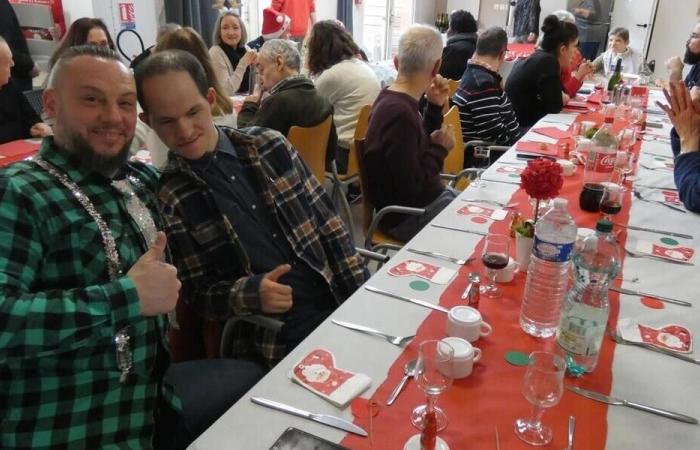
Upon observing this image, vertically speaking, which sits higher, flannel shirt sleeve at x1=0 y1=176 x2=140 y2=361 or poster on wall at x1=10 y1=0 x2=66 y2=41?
poster on wall at x1=10 y1=0 x2=66 y2=41

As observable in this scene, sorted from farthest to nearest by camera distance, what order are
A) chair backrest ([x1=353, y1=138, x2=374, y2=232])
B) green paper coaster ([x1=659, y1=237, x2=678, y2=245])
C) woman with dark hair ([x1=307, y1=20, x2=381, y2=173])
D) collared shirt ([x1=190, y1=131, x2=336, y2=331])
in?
woman with dark hair ([x1=307, y1=20, x2=381, y2=173])
chair backrest ([x1=353, y1=138, x2=374, y2=232])
green paper coaster ([x1=659, y1=237, x2=678, y2=245])
collared shirt ([x1=190, y1=131, x2=336, y2=331])

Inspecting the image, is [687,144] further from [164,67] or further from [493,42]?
[164,67]

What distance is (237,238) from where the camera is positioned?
1479 millimetres

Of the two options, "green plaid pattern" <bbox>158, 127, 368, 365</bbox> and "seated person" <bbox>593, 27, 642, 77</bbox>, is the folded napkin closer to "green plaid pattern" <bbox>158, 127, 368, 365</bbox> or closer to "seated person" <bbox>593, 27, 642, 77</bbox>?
"green plaid pattern" <bbox>158, 127, 368, 365</bbox>

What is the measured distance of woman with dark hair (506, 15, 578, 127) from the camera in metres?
3.66

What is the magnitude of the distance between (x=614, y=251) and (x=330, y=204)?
864mm

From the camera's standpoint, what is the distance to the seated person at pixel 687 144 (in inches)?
74.4

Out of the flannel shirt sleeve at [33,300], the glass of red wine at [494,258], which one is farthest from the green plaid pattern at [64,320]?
the glass of red wine at [494,258]

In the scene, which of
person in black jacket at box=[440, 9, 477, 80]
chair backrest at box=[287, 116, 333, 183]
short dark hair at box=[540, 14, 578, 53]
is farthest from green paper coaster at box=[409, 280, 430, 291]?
person in black jacket at box=[440, 9, 477, 80]

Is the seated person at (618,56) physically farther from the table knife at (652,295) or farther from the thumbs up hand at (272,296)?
the thumbs up hand at (272,296)

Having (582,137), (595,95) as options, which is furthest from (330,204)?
(595,95)

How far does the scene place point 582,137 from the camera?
2697 millimetres

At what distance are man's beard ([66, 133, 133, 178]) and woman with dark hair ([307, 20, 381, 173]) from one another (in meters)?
2.37

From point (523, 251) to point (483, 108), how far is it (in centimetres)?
196
